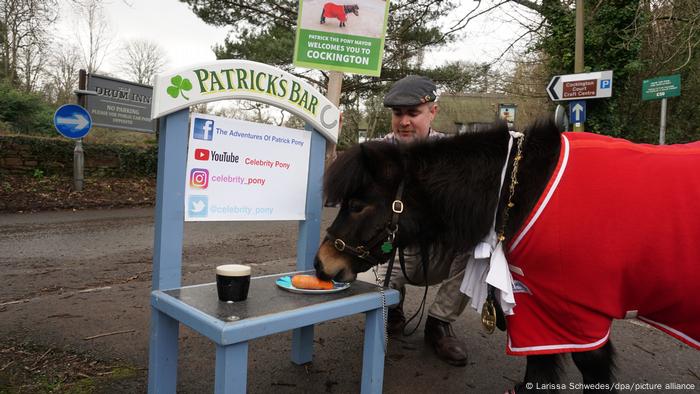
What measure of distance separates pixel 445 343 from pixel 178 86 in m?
2.30

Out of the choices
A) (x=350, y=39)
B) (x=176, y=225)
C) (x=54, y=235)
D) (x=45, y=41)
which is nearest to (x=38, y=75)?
(x=45, y=41)

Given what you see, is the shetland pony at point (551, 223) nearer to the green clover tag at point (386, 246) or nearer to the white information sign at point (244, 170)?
the green clover tag at point (386, 246)

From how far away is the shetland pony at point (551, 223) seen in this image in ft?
5.54

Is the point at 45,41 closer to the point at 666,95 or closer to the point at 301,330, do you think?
the point at 301,330

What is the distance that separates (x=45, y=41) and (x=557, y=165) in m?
18.6

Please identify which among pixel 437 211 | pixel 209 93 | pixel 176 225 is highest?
pixel 209 93

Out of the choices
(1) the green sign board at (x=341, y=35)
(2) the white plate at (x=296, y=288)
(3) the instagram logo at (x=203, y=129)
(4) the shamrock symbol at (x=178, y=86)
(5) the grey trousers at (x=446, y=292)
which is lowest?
(5) the grey trousers at (x=446, y=292)

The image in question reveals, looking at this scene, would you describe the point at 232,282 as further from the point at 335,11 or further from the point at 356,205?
the point at 335,11

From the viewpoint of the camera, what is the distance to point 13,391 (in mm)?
2145

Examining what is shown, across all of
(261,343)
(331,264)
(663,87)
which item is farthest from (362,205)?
(663,87)

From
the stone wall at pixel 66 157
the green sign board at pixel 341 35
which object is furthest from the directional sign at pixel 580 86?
the stone wall at pixel 66 157

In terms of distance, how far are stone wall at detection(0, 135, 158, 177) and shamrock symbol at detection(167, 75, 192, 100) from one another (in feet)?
33.9

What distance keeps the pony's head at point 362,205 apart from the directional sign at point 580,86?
396 inches

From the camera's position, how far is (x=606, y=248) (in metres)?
1.68
